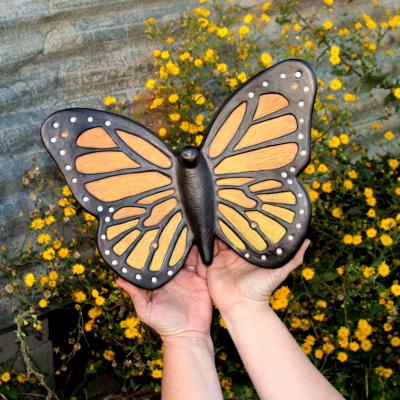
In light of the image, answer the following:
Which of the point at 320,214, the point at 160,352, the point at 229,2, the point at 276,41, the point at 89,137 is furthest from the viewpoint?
the point at 276,41

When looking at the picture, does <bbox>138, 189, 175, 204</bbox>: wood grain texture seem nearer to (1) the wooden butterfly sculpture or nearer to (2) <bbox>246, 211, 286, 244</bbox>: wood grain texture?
(1) the wooden butterfly sculpture

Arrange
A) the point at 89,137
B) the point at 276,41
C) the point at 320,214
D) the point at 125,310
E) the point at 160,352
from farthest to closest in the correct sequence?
the point at 276,41 → the point at 320,214 → the point at 125,310 → the point at 160,352 → the point at 89,137

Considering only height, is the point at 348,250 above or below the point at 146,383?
above

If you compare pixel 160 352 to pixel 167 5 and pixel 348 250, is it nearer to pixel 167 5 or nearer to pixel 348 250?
pixel 348 250

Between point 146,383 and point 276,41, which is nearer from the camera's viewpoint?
point 146,383

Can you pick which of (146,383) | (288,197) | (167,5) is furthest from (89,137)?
(146,383)

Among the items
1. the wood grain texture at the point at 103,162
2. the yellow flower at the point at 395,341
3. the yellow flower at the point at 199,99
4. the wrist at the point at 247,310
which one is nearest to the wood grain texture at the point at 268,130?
the wood grain texture at the point at 103,162

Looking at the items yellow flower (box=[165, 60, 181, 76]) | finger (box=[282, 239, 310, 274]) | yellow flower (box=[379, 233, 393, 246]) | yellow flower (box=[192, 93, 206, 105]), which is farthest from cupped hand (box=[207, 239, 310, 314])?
yellow flower (box=[165, 60, 181, 76])
